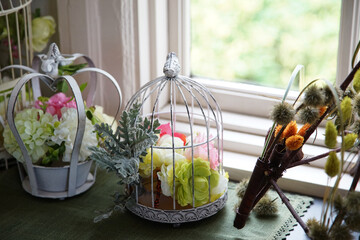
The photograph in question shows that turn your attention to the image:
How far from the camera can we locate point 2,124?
1.33 metres

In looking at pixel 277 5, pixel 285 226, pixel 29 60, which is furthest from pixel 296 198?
pixel 29 60

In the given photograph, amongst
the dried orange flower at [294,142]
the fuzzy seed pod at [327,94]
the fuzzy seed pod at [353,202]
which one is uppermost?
the fuzzy seed pod at [327,94]

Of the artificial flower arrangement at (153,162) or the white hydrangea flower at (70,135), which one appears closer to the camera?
the artificial flower arrangement at (153,162)

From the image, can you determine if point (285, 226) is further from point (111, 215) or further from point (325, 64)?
point (325, 64)

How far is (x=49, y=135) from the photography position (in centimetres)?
122

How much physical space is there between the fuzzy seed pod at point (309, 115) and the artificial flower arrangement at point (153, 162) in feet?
0.88

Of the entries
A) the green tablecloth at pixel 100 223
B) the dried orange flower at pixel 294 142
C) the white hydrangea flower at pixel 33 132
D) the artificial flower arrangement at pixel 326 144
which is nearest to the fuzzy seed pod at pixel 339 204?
the artificial flower arrangement at pixel 326 144

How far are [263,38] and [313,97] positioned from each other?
1156 millimetres

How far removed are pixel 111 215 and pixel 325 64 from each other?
102 cm

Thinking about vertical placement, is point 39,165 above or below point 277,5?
below

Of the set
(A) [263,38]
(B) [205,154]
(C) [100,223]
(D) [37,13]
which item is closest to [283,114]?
(B) [205,154]

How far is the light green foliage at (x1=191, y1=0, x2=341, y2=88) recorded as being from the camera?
168 centimetres

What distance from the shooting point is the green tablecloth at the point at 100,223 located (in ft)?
3.70

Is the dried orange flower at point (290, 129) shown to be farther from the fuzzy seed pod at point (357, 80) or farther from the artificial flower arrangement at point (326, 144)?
the fuzzy seed pod at point (357, 80)
